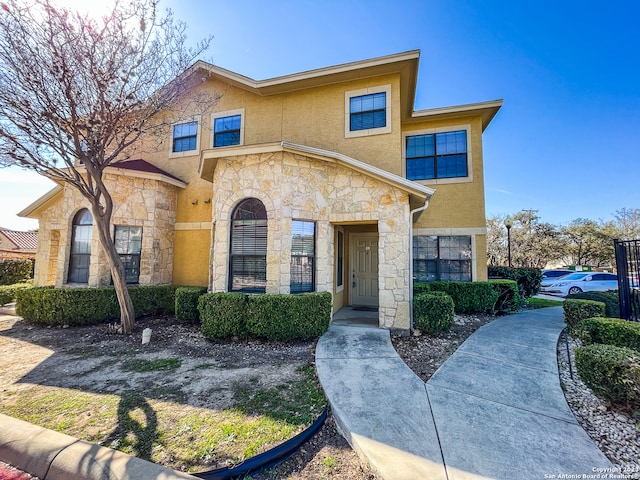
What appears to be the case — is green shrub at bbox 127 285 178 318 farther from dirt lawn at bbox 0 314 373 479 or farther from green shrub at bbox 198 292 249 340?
green shrub at bbox 198 292 249 340

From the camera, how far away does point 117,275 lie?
23.1 feet

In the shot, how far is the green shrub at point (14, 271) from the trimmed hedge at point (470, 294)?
69.1 feet

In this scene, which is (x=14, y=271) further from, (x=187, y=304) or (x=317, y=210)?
(x=317, y=210)

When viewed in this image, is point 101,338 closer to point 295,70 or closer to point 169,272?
point 169,272

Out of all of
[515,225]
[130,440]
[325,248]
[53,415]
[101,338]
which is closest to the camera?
[130,440]

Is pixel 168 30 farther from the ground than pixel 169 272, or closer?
farther from the ground

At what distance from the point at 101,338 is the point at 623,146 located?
30563 millimetres

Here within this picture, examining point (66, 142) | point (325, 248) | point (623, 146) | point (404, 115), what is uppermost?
point (623, 146)

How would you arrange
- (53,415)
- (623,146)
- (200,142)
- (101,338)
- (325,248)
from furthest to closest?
(623,146) → (200,142) → (325,248) → (101,338) → (53,415)

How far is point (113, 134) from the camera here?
6688mm

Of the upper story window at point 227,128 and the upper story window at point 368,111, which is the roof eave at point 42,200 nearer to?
the upper story window at point 227,128

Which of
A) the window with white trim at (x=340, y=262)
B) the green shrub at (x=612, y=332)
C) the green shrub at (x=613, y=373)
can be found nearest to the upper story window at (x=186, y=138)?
the window with white trim at (x=340, y=262)

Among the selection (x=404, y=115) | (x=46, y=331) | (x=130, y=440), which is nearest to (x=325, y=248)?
(x=130, y=440)

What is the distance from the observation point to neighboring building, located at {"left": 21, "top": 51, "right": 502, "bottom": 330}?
271 inches
